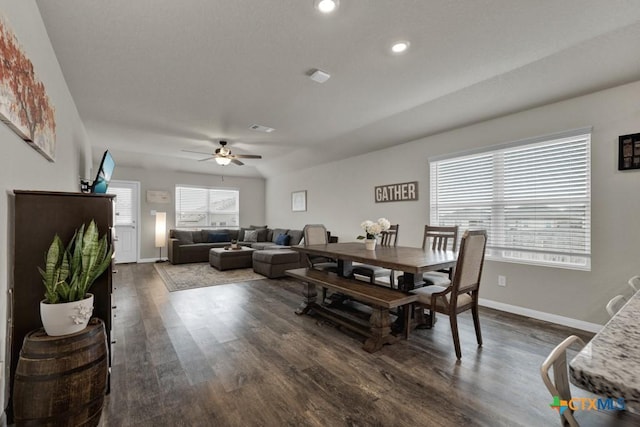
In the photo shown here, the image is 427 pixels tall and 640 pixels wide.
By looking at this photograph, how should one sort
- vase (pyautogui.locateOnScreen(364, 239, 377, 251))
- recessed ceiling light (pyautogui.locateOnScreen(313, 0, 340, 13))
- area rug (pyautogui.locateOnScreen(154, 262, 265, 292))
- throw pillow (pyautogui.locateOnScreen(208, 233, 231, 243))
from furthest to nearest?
throw pillow (pyautogui.locateOnScreen(208, 233, 231, 243)), area rug (pyautogui.locateOnScreen(154, 262, 265, 292)), vase (pyautogui.locateOnScreen(364, 239, 377, 251)), recessed ceiling light (pyautogui.locateOnScreen(313, 0, 340, 13))

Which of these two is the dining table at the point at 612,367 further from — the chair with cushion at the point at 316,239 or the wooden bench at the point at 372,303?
the chair with cushion at the point at 316,239

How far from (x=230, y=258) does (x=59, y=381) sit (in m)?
4.64

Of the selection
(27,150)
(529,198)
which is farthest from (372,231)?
(27,150)

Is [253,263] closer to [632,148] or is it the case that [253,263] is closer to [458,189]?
[458,189]

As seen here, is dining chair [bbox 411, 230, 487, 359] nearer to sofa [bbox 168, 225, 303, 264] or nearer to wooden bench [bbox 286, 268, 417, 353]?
wooden bench [bbox 286, 268, 417, 353]

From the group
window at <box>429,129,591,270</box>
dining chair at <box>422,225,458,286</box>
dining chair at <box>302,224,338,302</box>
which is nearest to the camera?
window at <box>429,129,591,270</box>

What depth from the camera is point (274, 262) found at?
205 inches

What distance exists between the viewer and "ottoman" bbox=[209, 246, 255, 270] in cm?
587

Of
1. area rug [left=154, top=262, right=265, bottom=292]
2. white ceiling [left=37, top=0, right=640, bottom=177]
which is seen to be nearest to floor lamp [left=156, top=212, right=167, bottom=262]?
area rug [left=154, top=262, right=265, bottom=292]

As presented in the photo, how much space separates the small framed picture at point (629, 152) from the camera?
2.58 meters

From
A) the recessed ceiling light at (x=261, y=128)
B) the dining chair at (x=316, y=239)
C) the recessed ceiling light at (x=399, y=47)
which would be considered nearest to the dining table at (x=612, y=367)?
the recessed ceiling light at (x=399, y=47)

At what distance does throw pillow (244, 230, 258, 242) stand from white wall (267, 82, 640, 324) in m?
4.18

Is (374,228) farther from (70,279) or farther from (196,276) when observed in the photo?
(196,276)

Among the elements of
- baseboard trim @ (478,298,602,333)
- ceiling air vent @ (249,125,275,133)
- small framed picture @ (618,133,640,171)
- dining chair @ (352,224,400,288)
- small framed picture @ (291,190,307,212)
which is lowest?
baseboard trim @ (478,298,602,333)
